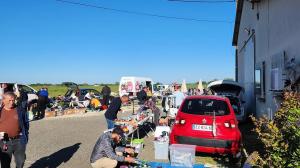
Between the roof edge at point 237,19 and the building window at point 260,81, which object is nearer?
the building window at point 260,81

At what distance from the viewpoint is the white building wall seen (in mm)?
9719

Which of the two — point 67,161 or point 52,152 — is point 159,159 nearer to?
point 67,161

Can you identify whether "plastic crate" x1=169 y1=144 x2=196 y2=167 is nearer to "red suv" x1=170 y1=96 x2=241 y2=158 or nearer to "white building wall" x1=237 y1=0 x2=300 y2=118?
"red suv" x1=170 y1=96 x2=241 y2=158

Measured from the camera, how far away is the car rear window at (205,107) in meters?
9.46

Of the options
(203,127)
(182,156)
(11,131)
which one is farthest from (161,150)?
(11,131)

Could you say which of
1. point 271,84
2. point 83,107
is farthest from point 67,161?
point 83,107

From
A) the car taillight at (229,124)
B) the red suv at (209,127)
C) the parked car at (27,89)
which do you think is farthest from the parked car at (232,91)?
the parked car at (27,89)

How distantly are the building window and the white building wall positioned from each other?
25 cm

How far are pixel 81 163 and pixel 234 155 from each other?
146 inches

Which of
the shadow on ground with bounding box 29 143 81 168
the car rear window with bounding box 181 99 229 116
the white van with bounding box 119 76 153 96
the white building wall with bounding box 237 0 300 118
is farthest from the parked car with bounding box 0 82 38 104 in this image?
the car rear window with bounding box 181 99 229 116

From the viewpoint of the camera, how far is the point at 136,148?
29.9ft

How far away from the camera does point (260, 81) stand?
15891 millimetres

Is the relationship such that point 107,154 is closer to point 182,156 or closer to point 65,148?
point 182,156

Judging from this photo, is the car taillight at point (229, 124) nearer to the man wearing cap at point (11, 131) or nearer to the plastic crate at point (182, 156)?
the plastic crate at point (182, 156)
